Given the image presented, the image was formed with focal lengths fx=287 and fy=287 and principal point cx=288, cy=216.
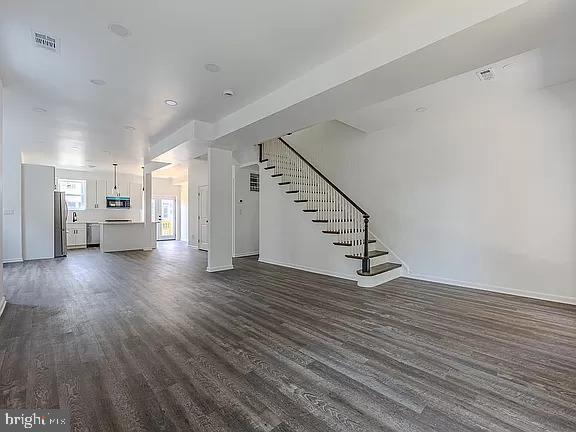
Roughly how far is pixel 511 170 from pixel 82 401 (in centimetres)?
567

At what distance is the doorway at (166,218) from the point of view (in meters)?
13.5

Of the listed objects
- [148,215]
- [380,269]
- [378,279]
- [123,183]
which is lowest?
[378,279]

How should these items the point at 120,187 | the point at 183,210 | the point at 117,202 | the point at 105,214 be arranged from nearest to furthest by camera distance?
the point at 105,214 → the point at 117,202 → the point at 120,187 → the point at 183,210

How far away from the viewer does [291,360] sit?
94.7 inches

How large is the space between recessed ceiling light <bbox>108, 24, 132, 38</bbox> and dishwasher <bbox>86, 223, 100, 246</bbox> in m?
10.2

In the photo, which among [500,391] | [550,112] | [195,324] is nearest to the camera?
[500,391]

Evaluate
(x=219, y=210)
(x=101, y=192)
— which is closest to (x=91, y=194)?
(x=101, y=192)

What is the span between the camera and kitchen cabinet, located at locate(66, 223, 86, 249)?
10406 millimetres

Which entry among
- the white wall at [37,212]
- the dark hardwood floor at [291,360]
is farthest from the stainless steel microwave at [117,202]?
the dark hardwood floor at [291,360]

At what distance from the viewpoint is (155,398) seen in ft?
6.19

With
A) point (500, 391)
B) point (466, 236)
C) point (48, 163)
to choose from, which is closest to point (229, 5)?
point (500, 391)

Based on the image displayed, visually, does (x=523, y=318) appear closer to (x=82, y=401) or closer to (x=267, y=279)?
(x=267, y=279)

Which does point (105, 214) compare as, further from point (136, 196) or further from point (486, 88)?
point (486, 88)

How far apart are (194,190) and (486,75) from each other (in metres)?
9.18
